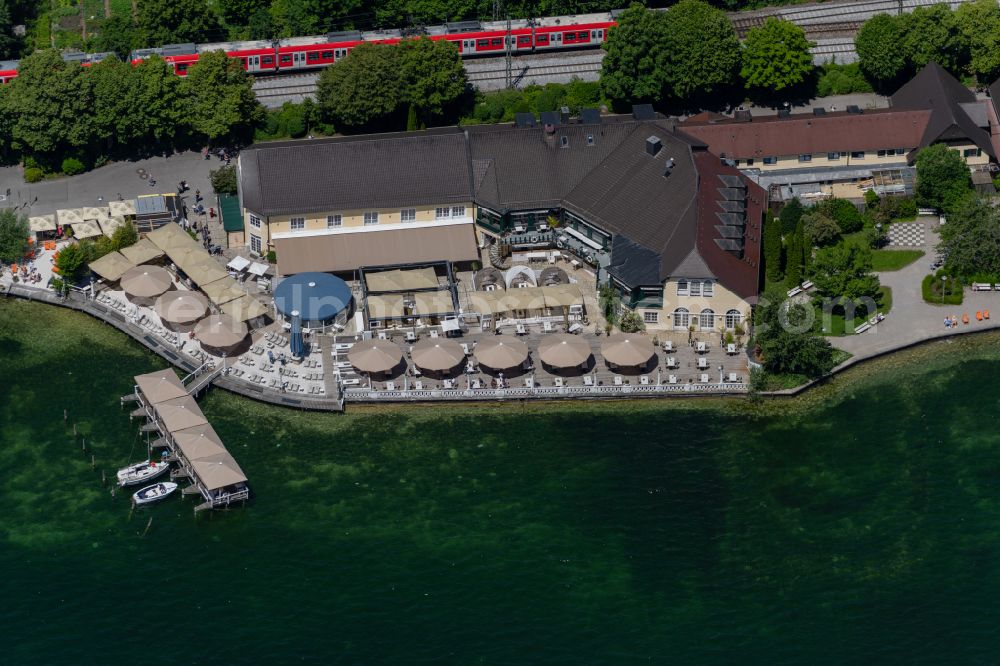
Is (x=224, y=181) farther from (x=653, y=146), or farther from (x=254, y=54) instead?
(x=653, y=146)

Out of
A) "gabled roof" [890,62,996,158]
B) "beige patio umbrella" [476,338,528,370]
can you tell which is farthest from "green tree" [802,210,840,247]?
"beige patio umbrella" [476,338,528,370]

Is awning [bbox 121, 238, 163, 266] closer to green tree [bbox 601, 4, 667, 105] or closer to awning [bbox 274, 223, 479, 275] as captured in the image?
awning [bbox 274, 223, 479, 275]

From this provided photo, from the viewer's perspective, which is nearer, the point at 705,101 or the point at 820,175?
the point at 820,175

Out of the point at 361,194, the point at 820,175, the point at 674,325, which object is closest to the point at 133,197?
the point at 361,194

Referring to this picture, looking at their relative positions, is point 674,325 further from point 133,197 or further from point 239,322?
point 133,197

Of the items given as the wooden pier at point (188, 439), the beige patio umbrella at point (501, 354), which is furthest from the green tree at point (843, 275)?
the wooden pier at point (188, 439)

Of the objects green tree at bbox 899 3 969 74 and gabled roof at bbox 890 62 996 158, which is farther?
green tree at bbox 899 3 969 74

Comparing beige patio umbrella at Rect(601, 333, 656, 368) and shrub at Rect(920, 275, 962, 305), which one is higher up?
shrub at Rect(920, 275, 962, 305)
